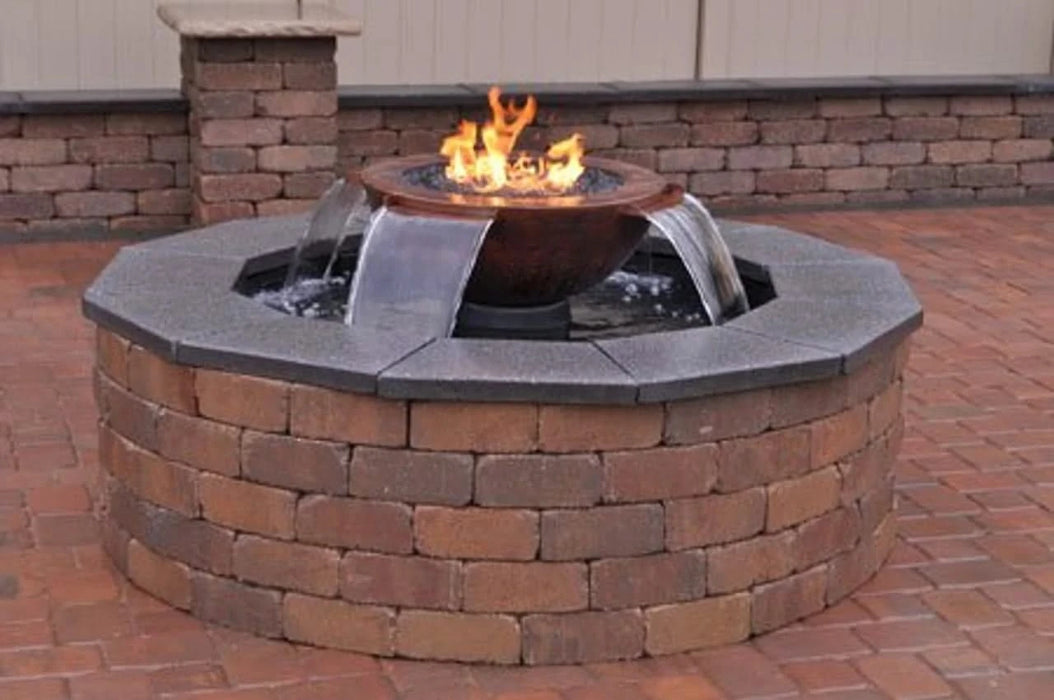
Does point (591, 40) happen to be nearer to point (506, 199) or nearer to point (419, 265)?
point (506, 199)

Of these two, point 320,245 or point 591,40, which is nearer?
point 320,245

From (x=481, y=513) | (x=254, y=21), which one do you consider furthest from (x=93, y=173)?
(x=481, y=513)

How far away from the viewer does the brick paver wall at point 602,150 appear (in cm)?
936

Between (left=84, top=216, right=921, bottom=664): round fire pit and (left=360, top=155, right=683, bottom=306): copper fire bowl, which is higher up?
(left=360, top=155, right=683, bottom=306): copper fire bowl

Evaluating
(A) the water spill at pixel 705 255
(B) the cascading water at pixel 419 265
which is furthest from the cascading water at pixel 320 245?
(A) the water spill at pixel 705 255

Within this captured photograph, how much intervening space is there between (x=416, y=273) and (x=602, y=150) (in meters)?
5.12

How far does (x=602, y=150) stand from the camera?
1041 centimetres

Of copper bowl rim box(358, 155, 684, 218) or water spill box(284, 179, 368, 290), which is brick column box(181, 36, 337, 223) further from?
copper bowl rim box(358, 155, 684, 218)

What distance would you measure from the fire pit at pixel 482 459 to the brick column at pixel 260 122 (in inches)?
147

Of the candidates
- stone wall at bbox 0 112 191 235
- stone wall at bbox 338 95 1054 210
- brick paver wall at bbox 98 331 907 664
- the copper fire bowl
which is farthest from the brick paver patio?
stone wall at bbox 338 95 1054 210

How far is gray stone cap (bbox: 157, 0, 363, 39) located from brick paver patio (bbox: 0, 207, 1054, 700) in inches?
67.7

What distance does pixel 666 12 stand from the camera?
1063 cm

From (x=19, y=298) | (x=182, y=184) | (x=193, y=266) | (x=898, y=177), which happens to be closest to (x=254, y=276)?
(x=193, y=266)

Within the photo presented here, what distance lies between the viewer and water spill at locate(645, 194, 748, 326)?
568 centimetres
